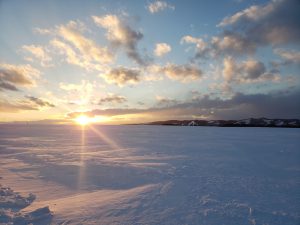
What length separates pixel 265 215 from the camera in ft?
16.0

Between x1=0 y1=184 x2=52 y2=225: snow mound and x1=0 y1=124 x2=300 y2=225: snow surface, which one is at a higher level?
x1=0 y1=184 x2=52 y2=225: snow mound

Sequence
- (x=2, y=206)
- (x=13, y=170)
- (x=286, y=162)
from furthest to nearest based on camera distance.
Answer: (x=286, y=162), (x=13, y=170), (x=2, y=206)

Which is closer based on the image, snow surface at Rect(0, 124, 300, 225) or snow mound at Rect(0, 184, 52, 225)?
snow mound at Rect(0, 184, 52, 225)

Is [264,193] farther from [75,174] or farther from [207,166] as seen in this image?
[75,174]

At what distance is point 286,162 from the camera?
37.0ft

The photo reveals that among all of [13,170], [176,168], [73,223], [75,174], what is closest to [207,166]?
[176,168]

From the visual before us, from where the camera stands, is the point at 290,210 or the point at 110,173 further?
the point at 110,173

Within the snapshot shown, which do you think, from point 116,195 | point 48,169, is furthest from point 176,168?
point 48,169

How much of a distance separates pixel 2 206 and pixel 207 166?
7831 millimetres

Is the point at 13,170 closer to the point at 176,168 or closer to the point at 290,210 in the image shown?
the point at 176,168

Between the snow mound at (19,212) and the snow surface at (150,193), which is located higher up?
the snow mound at (19,212)

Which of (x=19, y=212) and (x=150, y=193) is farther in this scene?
(x=150, y=193)

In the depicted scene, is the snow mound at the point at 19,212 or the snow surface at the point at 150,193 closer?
the snow mound at the point at 19,212

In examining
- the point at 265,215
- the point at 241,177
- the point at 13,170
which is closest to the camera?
the point at 265,215
